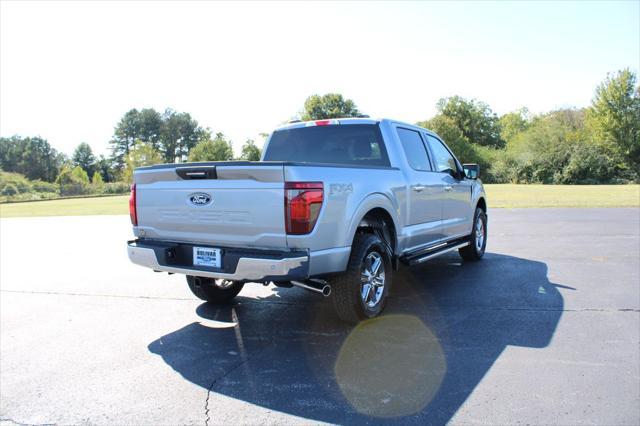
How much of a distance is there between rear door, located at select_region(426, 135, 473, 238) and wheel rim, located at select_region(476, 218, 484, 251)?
18.8 inches

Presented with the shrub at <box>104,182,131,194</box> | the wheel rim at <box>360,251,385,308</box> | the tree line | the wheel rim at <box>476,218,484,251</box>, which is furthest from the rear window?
the shrub at <box>104,182,131,194</box>

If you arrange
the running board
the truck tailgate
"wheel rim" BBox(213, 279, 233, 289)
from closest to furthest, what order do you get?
the truck tailgate < the running board < "wheel rim" BBox(213, 279, 233, 289)

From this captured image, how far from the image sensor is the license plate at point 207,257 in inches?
157

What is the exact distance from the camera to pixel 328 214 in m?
3.88

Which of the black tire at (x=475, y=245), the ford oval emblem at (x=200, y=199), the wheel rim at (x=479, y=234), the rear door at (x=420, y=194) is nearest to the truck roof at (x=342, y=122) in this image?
the rear door at (x=420, y=194)

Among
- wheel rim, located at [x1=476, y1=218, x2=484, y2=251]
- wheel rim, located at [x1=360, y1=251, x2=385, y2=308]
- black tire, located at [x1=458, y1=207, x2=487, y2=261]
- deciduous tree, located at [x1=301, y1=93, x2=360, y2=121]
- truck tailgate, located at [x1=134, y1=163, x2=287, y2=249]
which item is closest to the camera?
truck tailgate, located at [x1=134, y1=163, x2=287, y2=249]

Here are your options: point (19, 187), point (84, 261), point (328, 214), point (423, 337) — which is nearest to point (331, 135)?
point (328, 214)

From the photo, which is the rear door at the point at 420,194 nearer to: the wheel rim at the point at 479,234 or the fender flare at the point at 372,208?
the fender flare at the point at 372,208

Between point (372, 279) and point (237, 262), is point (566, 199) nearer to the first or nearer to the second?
point (372, 279)

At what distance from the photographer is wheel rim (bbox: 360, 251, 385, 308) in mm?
4496

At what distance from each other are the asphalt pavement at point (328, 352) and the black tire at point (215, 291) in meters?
0.13

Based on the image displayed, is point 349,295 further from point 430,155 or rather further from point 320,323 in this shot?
point 430,155

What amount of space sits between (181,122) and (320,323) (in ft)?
356

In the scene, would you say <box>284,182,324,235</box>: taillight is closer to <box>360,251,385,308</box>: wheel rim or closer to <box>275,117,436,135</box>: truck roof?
<box>360,251,385,308</box>: wheel rim
